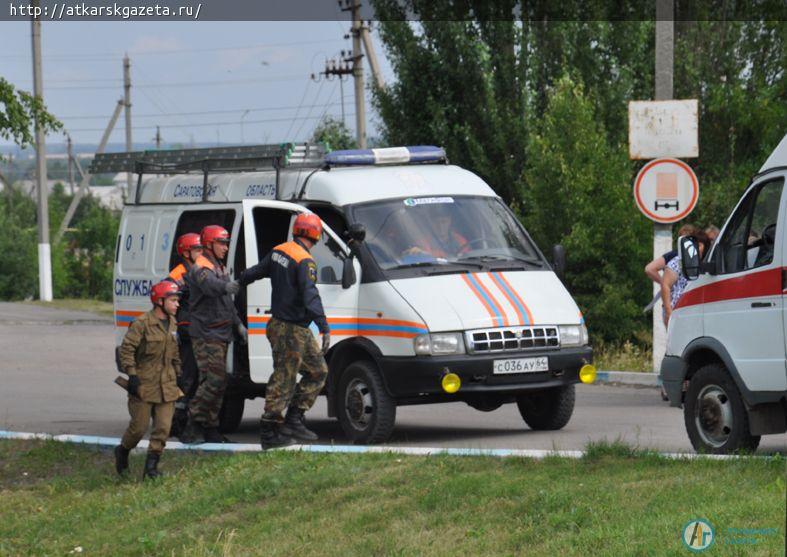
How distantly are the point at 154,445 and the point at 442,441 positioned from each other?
2.70m

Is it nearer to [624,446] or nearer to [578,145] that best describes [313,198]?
[624,446]

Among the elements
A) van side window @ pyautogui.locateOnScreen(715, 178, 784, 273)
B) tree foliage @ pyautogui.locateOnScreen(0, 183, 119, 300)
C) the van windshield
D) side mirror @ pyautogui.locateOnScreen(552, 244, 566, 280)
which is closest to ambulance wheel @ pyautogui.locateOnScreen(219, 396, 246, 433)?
the van windshield

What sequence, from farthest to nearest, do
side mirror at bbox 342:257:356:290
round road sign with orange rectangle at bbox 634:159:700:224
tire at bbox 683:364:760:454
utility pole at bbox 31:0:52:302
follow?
utility pole at bbox 31:0:52:302 → round road sign with orange rectangle at bbox 634:159:700:224 → side mirror at bbox 342:257:356:290 → tire at bbox 683:364:760:454

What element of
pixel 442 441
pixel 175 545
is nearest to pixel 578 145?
pixel 442 441

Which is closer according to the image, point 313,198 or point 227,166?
point 313,198

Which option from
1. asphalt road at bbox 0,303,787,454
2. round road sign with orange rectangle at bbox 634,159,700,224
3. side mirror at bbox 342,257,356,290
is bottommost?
asphalt road at bbox 0,303,787,454

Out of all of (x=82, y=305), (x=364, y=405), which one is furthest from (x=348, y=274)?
(x=82, y=305)

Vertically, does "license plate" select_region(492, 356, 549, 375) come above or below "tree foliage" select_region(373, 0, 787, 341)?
below

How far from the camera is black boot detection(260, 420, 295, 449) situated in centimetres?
1145

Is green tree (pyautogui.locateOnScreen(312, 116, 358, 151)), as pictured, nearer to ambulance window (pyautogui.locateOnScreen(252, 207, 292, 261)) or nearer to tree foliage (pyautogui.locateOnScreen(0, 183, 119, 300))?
tree foliage (pyautogui.locateOnScreen(0, 183, 119, 300))

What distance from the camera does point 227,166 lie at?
46.6ft

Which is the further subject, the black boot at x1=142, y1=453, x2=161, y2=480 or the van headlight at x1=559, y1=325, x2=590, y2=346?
the van headlight at x1=559, y1=325, x2=590, y2=346

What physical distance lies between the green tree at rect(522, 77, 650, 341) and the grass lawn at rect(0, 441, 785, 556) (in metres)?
11.0

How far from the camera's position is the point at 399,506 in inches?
356
